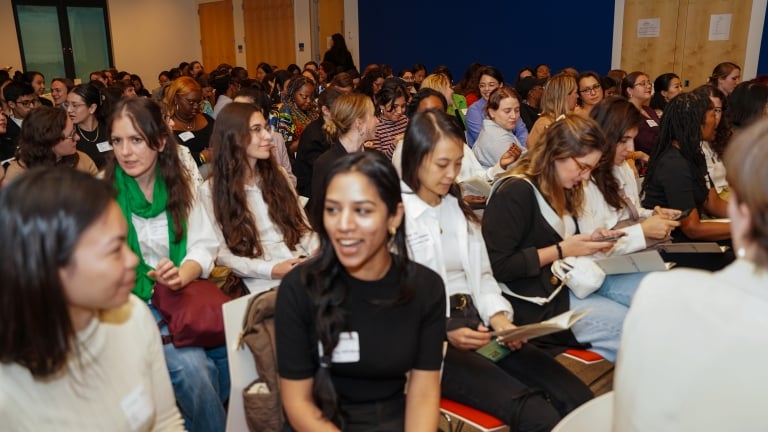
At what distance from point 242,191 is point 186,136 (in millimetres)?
2291

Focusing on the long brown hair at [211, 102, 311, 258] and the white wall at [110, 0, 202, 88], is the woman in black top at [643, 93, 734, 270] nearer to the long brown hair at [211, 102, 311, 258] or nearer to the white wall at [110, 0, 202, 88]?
the long brown hair at [211, 102, 311, 258]

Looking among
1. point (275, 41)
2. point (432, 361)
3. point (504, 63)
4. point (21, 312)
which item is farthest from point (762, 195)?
point (275, 41)

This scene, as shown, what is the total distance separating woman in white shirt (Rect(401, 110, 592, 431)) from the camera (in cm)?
217

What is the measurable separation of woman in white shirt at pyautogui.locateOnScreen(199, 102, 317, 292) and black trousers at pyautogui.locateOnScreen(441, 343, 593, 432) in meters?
0.98

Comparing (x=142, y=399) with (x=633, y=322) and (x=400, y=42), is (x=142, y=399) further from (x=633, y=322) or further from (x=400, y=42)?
(x=400, y=42)

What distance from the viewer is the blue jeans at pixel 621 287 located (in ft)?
9.66

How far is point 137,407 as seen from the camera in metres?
1.54

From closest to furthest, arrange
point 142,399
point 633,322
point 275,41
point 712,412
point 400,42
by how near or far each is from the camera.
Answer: point 712,412, point 633,322, point 142,399, point 400,42, point 275,41

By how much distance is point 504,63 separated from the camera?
36.9 ft

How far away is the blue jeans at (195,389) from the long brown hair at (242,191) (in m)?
0.60

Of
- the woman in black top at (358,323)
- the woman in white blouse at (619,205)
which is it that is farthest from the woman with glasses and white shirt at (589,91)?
the woman in black top at (358,323)

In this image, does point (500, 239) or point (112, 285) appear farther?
point (500, 239)

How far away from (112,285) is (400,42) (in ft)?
40.4

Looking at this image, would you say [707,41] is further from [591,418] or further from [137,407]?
[137,407]
